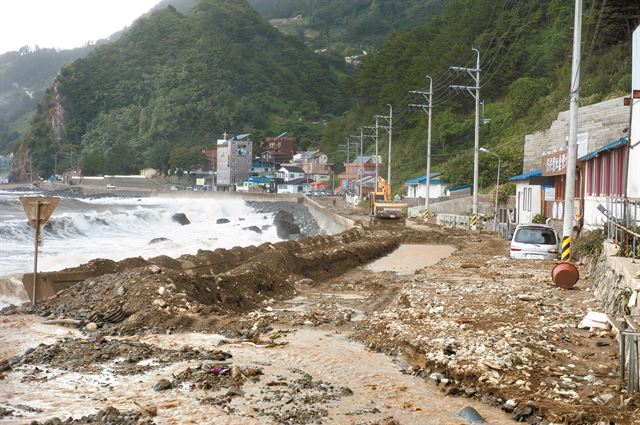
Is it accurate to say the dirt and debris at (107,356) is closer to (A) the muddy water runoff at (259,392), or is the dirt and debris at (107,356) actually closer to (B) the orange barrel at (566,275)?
(A) the muddy water runoff at (259,392)

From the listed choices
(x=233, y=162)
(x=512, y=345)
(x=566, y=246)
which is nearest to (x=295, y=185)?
(x=233, y=162)

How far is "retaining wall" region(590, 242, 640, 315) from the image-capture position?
1036cm

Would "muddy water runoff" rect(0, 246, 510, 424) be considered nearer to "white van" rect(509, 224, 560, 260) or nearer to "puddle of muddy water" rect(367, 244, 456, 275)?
"white van" rect(509, 224, 560, 260)

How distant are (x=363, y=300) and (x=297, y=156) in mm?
134283

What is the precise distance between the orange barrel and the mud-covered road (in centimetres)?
36

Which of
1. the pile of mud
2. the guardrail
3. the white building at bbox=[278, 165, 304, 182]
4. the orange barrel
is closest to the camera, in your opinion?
the pile of mud

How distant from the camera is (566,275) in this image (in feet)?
52.4

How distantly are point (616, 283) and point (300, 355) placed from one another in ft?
18.7

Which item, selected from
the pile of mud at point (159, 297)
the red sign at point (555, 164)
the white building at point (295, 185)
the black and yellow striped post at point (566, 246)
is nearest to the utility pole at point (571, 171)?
the black and yellow striped post at point (566, 246)

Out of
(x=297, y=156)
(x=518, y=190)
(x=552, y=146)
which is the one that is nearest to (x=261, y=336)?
(x=552, y=146)

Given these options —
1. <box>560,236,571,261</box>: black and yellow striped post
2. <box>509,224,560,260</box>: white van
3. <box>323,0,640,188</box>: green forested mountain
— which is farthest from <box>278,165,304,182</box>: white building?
<box>560,236,571,261</box>: black and yellow striped post

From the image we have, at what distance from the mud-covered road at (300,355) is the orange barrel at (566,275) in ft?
1.18

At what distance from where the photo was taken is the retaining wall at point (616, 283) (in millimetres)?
10364

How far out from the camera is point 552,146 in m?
40.4
